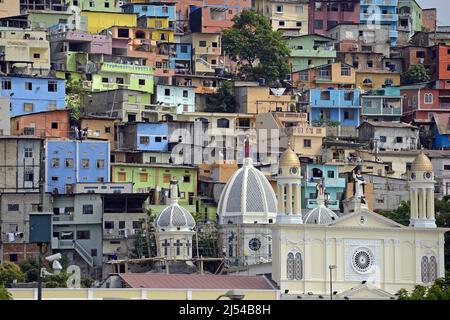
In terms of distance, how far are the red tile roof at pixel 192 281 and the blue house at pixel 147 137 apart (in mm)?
20495

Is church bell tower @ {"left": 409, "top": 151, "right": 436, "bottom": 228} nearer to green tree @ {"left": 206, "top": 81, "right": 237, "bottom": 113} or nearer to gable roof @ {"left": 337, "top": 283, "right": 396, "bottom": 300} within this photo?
gable roof @ {"left": 337, "top": 283, "right": 396, "bottom": 300}

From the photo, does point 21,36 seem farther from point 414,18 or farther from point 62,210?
point 414,18

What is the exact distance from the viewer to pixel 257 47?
94.9 metres

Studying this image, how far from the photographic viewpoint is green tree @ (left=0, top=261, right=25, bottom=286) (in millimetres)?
61719

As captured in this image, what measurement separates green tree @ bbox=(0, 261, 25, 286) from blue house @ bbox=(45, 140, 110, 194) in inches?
390

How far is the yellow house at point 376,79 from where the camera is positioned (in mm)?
98562

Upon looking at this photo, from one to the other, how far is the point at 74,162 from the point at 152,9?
79.8ft

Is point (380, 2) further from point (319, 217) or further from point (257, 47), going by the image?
point (319, 217)

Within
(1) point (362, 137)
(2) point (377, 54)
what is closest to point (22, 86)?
(1) point (362, 137)

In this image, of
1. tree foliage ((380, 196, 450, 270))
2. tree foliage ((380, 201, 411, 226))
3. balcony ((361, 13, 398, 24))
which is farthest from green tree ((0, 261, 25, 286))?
balcony ((361, 13, 398, 24))

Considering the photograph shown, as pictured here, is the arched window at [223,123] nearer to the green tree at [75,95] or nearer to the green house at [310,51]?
the green tree at [75,95]

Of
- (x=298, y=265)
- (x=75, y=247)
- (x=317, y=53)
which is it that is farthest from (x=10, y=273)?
(x=317, y=53)

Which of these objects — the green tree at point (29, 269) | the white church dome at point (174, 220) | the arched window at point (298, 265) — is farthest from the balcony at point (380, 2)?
the arched window at point (298, 265)
